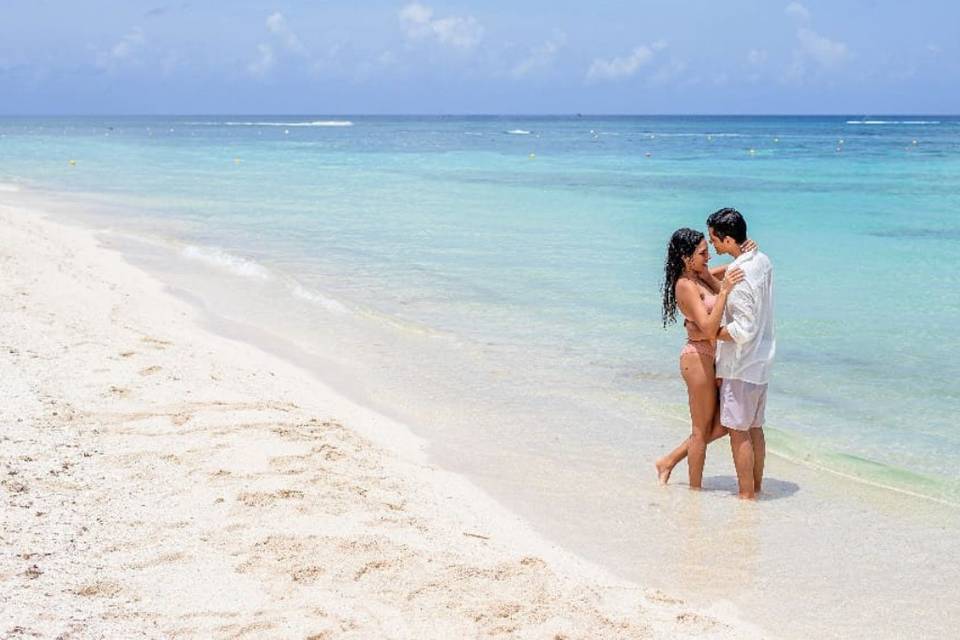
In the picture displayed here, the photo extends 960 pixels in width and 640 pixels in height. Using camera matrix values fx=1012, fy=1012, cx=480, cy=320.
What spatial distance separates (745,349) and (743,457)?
0.66 m

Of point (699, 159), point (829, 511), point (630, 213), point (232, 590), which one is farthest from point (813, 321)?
point (699, 159)

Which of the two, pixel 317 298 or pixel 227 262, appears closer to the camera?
pixel 317 298

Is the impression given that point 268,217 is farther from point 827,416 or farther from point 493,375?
point 827,416

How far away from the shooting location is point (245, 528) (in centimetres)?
466

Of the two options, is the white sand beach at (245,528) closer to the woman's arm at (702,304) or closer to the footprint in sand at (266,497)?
the footprint in sand at (266,497)

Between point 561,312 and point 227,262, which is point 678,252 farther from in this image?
point 227,262

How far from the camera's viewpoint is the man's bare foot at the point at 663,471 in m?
6.13

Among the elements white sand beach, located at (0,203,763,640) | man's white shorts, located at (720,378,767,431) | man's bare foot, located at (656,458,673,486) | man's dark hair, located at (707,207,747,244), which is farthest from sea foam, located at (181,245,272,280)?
man's dark hair, located at (707,207,747,244)

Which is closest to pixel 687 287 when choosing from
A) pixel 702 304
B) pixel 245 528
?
pixel 702 304

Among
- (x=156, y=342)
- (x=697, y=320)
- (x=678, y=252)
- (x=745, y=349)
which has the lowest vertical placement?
(x=156, y=342)

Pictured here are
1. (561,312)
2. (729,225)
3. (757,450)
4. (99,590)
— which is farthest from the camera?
(561,312)

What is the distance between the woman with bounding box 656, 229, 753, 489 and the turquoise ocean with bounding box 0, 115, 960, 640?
392 millimetres

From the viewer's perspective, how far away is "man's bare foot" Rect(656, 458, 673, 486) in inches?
241

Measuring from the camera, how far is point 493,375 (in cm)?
862
